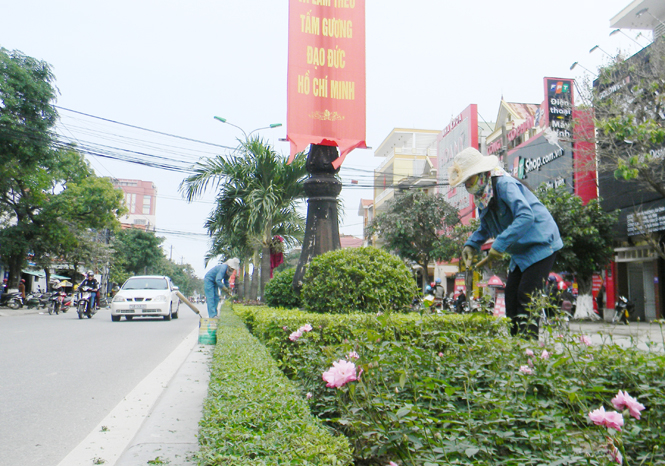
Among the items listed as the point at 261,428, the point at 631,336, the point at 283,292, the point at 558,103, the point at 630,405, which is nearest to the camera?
the point at 630,405

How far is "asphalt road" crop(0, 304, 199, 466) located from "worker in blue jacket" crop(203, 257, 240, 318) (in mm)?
1219

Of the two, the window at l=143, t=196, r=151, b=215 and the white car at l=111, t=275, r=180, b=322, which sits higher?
the window at l=143, t=196, r=151, b=215

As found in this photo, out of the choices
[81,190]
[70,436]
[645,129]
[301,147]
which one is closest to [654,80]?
[645,129]

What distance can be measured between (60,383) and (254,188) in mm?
9126

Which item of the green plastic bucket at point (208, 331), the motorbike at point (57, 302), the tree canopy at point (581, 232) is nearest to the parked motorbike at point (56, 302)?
the motorbike at point (57, 302)

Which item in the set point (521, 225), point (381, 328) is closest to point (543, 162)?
point (521, 225)

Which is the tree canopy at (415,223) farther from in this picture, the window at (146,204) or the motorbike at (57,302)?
the window at (146,204)

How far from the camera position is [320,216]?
25.0 ft

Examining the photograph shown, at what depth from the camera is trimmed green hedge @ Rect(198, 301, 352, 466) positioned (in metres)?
1.81

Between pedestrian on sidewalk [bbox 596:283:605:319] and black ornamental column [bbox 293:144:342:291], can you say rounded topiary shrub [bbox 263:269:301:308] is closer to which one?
black ornamental column [bbox 293:144:342:291]

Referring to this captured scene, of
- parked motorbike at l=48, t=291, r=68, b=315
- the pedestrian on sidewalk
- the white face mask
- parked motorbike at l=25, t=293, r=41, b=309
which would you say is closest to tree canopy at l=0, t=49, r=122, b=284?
parked motorbike at l=25, t=293, r=41, b=309

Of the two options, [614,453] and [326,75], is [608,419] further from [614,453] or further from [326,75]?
[326,75]

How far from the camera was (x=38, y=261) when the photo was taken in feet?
103

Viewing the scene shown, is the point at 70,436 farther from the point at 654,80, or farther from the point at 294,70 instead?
the point at 654,80
